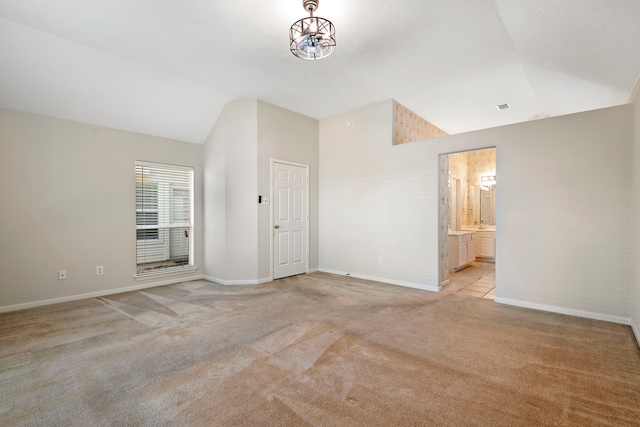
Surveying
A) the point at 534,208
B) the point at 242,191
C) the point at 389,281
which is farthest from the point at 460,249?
the point at 242,191

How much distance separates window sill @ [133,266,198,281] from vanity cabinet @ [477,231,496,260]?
21.8 ft

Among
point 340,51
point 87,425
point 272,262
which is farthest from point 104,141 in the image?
point 87,425

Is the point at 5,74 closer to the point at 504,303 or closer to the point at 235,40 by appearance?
the point at 235,40

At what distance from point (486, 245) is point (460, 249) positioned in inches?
67.2

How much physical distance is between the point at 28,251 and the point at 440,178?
18.9ft

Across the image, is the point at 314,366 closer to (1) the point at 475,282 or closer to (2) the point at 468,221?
(1) the point at 475,282

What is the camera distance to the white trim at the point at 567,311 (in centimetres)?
314

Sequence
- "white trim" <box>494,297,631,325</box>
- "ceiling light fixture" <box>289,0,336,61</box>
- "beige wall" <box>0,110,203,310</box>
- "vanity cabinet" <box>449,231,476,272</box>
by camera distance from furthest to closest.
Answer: "vanity cabinet" <box>449,231,476,272</box> → "beige wall" <box>0,110,203,310</box> → "white trim" <box>494,297,631,325</box> → "ceiling light fixture" <box>289,0,336,61</box>

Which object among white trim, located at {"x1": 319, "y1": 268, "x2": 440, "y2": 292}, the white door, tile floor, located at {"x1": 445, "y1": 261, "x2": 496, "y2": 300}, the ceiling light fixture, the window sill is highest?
the ceiling light fixture

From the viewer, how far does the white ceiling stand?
2668 millimetres

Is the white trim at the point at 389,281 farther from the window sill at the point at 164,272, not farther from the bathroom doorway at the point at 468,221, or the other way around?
the window sill at the point at 164,272

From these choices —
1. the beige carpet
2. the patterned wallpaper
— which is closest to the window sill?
the beige carpet

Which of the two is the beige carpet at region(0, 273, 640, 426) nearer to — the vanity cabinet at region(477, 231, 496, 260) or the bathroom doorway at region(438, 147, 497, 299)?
the bathroom doorway at region(438, 147, 497, 299)

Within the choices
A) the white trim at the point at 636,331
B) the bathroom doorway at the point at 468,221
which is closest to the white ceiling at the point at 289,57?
the bathroom doorway at the point at 468,221
